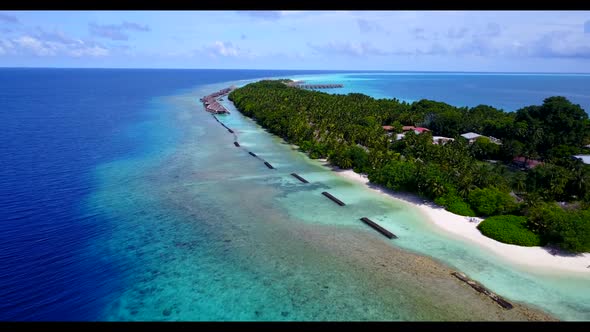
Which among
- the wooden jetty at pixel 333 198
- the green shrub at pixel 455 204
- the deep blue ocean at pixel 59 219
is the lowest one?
the deep blue ocean at pixel 59 219

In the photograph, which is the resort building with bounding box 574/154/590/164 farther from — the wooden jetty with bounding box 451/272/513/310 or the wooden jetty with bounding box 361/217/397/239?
the wooden jetty with bounding box 451/272/513/310

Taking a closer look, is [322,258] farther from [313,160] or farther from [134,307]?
[313,160]

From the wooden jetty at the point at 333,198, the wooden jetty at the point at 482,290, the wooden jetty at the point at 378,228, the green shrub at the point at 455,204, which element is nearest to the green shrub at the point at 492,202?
the green shrub at the point at 455,204

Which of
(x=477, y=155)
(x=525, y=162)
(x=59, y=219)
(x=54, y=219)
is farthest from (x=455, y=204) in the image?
(x=54, y=219)

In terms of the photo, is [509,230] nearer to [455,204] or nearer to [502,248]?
[502,248]

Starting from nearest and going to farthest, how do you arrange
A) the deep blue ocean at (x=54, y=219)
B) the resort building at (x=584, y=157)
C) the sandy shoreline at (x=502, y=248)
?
the deep blue ocean at (x=54, y=219) → the sandy shoreline at (x=502, y=248) → the resort building at (x=584, y=157)

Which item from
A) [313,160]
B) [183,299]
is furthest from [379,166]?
[183,299]

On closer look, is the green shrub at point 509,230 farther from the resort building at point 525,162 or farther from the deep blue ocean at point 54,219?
the deep blue ocean at point 54,219
